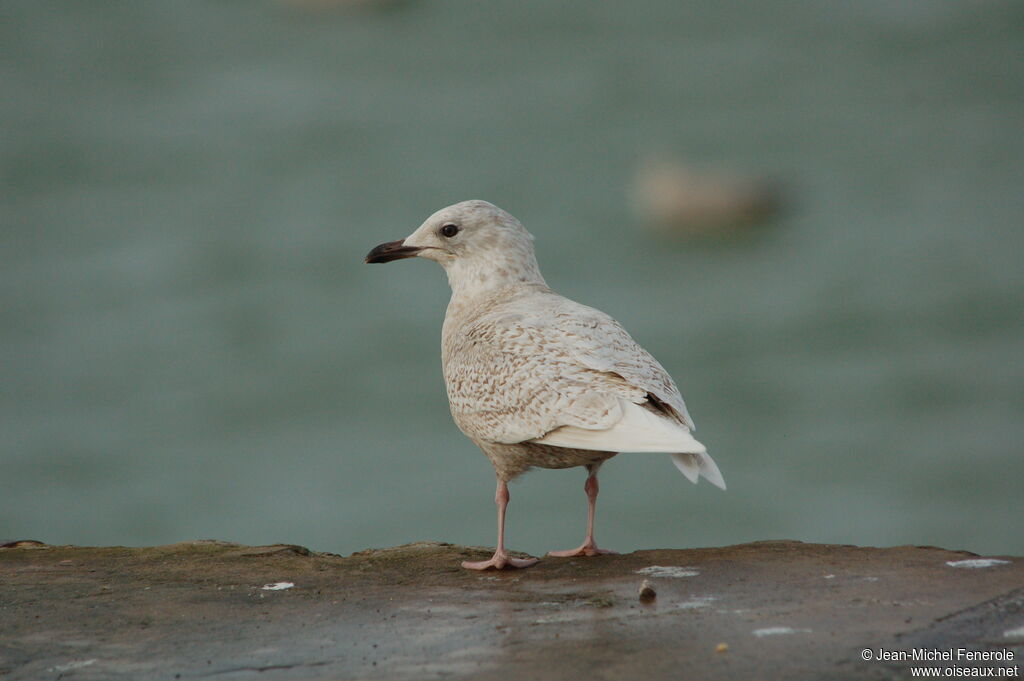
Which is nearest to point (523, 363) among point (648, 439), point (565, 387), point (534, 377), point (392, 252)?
point (534, 377)

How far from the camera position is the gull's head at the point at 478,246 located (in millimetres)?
6625

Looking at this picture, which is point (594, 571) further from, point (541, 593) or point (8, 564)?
point (8, 564)

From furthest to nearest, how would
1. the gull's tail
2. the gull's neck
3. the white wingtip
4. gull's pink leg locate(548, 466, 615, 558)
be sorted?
1. the gull's neck
2. gull's pink leg locate(548, 466, 615, 558)
3. the white wingtip
4. the gull's tail

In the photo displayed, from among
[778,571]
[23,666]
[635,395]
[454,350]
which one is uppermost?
[454,350]

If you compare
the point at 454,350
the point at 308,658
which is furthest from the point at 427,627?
the point at 454,350

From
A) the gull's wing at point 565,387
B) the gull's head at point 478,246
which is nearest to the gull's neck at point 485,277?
the gull's head at point 478,246

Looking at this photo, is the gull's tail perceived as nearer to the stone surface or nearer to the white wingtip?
the white wingtip

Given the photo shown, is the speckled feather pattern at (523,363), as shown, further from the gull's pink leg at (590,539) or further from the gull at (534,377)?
the gull's pink leg at (590,539)

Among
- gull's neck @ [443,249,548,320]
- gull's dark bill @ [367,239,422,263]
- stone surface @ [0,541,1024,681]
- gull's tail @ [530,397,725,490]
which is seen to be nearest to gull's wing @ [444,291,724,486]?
gull's tail @ [530,397,725,490]

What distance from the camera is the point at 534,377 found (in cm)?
552

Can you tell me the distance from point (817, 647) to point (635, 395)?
1768 millimetres

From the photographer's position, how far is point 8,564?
570cm

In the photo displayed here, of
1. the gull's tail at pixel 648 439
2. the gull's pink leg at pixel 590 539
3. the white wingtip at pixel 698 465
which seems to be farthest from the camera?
the gull's pink leg at pixel 590 539

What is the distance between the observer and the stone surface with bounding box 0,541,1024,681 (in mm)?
3684
